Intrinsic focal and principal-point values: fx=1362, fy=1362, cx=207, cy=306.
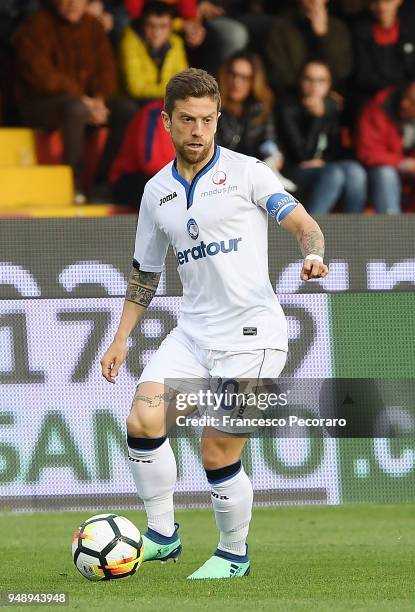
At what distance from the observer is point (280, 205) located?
222 inches

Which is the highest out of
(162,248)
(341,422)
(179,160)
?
(179,160)

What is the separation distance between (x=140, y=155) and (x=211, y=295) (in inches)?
217

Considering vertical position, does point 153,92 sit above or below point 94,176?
above

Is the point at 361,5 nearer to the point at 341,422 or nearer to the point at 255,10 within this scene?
the point at 255,10

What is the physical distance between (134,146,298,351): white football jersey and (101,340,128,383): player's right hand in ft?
0.99

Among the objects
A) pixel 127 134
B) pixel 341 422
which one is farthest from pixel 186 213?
pixel 127 134

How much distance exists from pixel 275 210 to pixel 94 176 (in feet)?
22.0

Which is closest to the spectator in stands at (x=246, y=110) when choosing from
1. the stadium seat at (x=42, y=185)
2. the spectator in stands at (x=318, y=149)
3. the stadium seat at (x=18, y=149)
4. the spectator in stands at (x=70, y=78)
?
the spectator in stands at (x=318, y=149)

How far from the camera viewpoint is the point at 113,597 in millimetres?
5391

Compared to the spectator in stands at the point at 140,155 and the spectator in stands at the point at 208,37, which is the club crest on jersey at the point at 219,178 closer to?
the spectator in stands at the point at 140,155

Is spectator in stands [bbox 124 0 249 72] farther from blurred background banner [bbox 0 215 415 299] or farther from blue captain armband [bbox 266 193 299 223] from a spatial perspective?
blue captain armband [bbox 266 193 299 223]

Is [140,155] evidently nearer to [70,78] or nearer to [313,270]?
[70,78]

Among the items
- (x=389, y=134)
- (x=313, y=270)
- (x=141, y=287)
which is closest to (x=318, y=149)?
(x=389, y=134)

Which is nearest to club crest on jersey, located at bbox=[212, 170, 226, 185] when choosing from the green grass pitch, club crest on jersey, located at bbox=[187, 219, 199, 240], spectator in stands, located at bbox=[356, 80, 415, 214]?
club crest on jersey, located at bbox=[187, 219, 199, 240]
